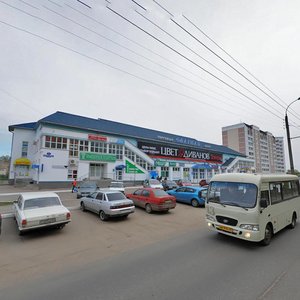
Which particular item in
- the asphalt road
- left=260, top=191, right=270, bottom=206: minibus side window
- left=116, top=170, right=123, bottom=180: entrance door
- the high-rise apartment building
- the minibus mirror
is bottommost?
the asphalt road

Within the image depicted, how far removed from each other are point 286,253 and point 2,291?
23.9 feet

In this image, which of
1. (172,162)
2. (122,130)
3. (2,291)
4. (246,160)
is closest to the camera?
(2,291)

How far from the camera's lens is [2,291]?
3906 mm

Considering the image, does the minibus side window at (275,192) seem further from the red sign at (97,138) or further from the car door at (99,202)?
the red sign at (97,138)

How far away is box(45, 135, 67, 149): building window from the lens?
28391 millimetres

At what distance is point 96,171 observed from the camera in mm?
33344

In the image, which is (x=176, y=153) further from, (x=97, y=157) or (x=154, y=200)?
(x=154, y=200)

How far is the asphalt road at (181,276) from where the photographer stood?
3.74m

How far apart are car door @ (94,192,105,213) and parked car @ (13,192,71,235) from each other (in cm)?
232

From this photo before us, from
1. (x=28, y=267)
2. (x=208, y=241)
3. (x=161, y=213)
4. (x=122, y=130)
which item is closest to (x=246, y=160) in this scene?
(x=122, y=130)

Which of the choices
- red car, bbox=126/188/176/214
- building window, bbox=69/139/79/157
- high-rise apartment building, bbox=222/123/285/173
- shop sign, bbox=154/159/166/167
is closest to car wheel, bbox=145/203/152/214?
red car, bbox=126/188/176/214

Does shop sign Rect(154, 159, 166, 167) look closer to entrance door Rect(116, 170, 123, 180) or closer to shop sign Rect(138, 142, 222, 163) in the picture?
shop sign Rect(138, 142, 222, 163)

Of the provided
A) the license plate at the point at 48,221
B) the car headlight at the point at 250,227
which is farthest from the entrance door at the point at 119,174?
the car headlight at the point at 250,227

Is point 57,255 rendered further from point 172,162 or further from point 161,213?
point 172,162
